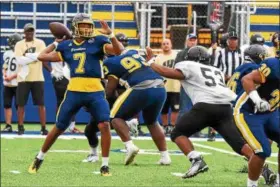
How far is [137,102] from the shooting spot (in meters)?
10.5

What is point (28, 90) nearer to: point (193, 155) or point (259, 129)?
point (193, 155)

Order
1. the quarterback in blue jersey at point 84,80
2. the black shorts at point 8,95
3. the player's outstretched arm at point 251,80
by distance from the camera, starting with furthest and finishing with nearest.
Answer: the black shorts at point 8,95, the quarterback in blue jersey at point 84,80, the player's outstretched arm at point 251,80

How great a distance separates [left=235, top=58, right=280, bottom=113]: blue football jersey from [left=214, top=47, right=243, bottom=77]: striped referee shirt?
5.65 metres

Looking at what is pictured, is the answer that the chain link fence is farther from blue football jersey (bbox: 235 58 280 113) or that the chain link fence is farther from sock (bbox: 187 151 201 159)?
blue football jersey (bbox: 235 58 280 113)

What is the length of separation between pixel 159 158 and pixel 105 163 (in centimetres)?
210

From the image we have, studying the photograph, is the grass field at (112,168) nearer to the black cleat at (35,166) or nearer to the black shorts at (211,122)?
the black cleat at (35,166)

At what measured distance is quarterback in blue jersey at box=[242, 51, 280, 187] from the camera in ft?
26.5

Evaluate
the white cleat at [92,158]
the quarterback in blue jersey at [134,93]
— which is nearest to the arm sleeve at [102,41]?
the quarterback in blue jersey at [134,93]

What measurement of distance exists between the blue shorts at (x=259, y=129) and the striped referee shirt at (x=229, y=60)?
580cm

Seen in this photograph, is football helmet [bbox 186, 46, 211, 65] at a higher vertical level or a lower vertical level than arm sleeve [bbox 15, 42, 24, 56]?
higher

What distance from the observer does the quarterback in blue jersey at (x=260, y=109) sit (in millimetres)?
8086

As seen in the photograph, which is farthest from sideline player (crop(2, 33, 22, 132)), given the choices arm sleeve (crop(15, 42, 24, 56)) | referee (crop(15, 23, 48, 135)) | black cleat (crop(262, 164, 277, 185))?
black cleat (crop(262, 164, 277, 185))

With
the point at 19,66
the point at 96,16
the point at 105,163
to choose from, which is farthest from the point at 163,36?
the point at 105,163

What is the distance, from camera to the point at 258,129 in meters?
8.27
